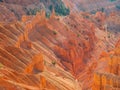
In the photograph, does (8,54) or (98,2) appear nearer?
(8,54)

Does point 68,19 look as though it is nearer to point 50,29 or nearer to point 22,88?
point 50,29

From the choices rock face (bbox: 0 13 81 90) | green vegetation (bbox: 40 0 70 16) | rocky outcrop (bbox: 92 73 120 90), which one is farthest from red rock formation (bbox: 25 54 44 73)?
green vegetation (bbox: 40 0 70 16)

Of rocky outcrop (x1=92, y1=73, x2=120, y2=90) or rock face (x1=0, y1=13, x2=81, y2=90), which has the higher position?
rocky outcrop (x1=92, y1=73, x2=120, y2=90)

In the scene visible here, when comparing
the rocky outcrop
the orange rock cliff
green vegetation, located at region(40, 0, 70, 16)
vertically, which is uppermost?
the rocky outcrop

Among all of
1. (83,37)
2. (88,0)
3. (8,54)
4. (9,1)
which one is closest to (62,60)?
(83,37)

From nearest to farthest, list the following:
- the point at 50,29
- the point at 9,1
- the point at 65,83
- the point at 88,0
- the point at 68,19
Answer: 1. the point at 65,83
2. the point at 50,29
3. the point at 68,19
4. the point at 9,1
5. the point at 88,0

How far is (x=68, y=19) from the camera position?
94562mm

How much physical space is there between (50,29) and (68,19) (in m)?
19.7

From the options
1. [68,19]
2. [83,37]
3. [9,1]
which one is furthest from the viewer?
[9,1]

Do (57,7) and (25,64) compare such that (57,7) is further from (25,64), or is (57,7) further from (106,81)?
(106,81)

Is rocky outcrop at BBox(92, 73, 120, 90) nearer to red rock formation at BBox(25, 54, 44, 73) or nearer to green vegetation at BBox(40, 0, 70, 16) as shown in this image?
red rock formation at BBox(25, 54, 44, 73)

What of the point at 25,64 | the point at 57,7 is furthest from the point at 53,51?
the point at 57,7

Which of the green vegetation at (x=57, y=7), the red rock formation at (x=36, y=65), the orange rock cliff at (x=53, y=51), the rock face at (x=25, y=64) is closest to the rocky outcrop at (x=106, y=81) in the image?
the orange rock cliff at (x=53, y=51)

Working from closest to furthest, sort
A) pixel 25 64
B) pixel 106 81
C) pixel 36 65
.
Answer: pixel 106 81 → pixel 25 64 → pixel 36 65
